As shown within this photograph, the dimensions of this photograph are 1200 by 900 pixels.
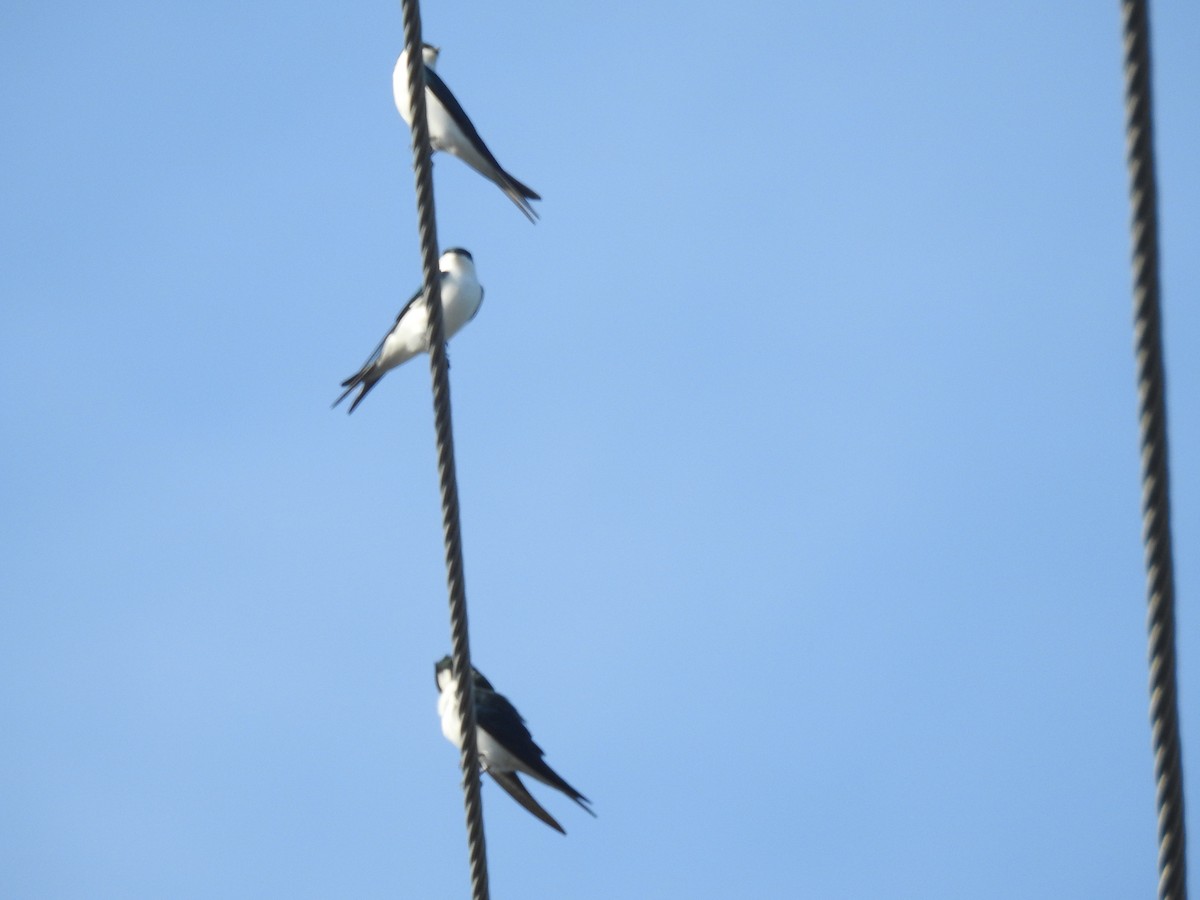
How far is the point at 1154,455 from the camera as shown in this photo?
177 centimetres

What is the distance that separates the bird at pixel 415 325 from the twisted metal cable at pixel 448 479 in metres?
2.76

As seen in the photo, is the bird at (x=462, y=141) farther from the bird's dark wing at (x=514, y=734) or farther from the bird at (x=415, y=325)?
the bird's dark wing at (x=514, y=734)

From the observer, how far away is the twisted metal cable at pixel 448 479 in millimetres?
2562

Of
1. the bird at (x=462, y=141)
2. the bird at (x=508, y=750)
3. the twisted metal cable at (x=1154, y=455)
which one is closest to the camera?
the twisted metal cable at (x=1154, y=455)

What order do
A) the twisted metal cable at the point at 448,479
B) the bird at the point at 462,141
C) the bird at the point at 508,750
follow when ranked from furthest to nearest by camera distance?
the bird at the point at 462,141 → the bird at the point at 508,750 → the twisted metal cable at the point at 448,479

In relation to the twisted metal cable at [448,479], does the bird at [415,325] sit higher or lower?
higher

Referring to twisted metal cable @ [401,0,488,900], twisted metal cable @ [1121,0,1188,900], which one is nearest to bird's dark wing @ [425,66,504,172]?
twisted metal cable @ [401,0,488,900]

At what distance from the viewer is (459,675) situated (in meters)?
2.63

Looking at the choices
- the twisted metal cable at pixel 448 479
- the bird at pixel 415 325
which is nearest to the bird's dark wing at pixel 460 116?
the bird at pixel 415 325

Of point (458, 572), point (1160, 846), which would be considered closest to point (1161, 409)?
point (1160, 846)

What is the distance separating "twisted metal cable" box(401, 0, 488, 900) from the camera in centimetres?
256

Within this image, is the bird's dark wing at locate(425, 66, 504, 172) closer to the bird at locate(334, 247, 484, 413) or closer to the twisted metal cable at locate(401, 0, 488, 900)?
the bird at locate(334, 247, 484, 413)

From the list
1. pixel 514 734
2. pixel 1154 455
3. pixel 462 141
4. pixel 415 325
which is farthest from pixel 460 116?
pixel 1154 455

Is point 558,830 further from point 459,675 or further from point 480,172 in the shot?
point 480,172
